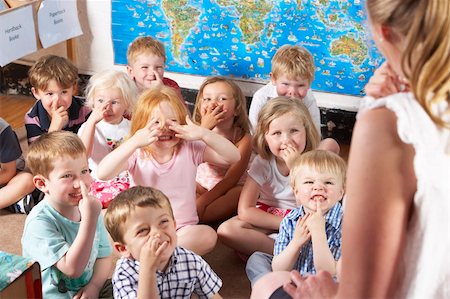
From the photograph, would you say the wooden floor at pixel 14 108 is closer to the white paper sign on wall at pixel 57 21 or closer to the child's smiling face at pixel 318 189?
the white paper sign on wall at pixel 57 21

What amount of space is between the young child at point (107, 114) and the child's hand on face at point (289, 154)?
648 mm

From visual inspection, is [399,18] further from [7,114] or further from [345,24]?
[7,114]

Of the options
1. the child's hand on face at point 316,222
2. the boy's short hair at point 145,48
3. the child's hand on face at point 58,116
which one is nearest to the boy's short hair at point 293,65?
the boy's short hair at point 145,48

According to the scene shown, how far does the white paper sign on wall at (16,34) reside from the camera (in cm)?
282

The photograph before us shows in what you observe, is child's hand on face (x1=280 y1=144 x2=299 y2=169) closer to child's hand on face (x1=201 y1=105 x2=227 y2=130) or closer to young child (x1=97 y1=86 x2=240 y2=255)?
young child (x1=97 y1=86 x2=240 y2=255)

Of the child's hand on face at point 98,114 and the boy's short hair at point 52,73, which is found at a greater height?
the boy's short hair at point 52,73

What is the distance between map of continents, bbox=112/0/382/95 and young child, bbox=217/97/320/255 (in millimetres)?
788

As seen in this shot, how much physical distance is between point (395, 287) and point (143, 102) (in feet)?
4.74

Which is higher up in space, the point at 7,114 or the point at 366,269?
the point at 366,269

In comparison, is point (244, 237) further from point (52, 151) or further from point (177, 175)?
point (52, 151)

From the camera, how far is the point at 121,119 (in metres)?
2.61

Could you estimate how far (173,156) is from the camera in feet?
7.34

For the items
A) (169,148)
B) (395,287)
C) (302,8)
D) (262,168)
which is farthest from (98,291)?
(302,8)

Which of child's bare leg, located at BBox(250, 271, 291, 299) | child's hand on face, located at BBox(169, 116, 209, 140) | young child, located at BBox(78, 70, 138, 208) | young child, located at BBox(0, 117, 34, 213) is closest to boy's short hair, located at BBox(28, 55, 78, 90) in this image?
young child, located at BBox(78, 70, 138, 208)
